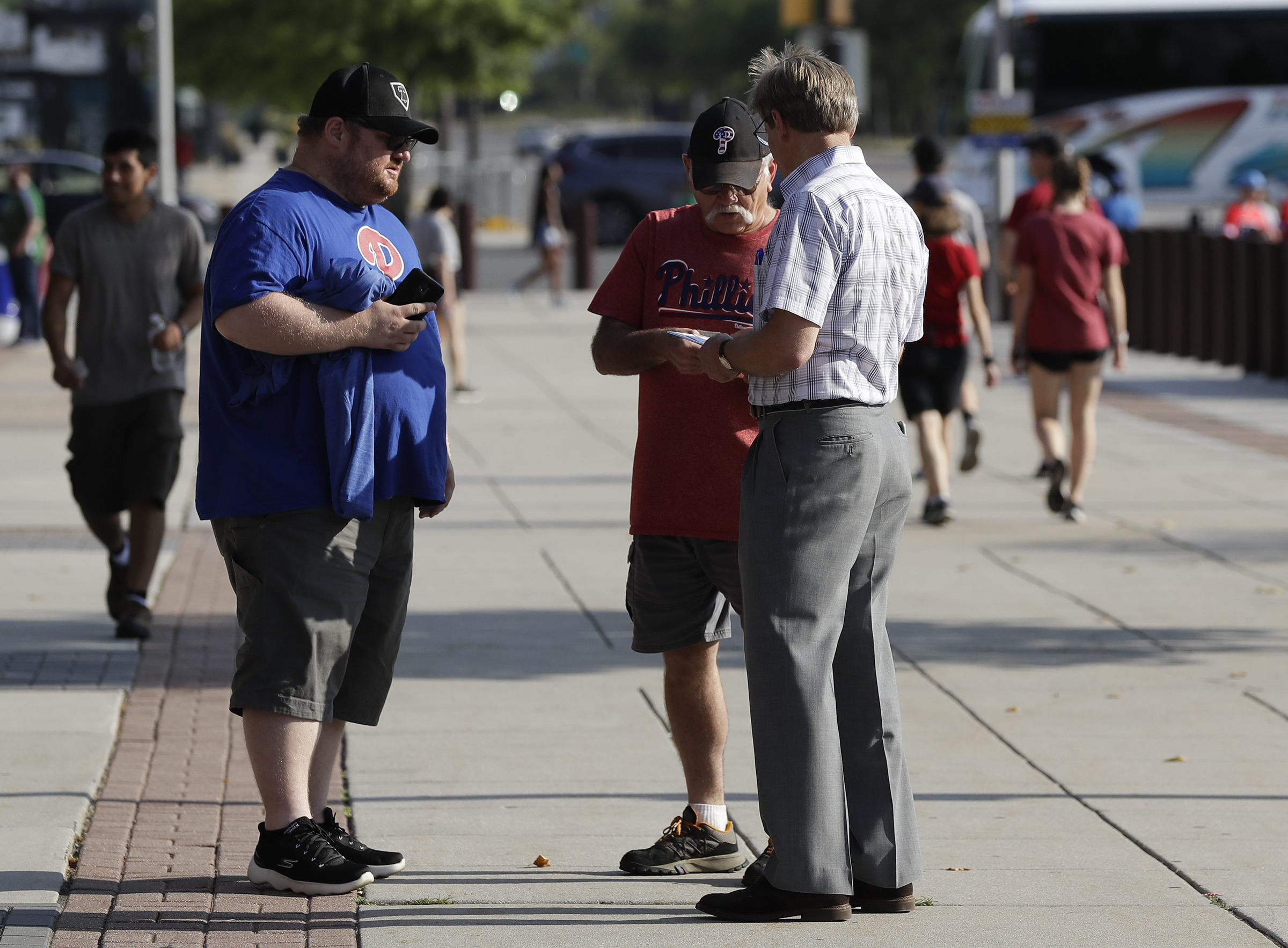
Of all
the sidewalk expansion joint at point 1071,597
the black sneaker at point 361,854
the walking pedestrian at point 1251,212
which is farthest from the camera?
the walking pedestrian at point 1251,212

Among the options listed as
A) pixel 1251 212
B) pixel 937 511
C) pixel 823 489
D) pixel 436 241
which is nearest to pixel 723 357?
pixel 823 489

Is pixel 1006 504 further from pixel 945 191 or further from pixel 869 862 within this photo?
pixel 869 862

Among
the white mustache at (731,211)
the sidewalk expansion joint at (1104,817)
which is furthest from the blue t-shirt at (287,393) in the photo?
the sidewalk expansion joint at (1104,817)

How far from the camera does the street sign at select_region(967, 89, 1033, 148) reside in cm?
1925

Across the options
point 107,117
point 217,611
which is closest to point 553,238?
point 107,117

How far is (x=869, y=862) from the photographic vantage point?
4078mm

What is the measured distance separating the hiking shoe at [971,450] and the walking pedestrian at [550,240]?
13181 mm

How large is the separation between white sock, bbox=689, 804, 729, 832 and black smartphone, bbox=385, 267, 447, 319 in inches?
53.1

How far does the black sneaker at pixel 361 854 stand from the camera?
4.41 meters

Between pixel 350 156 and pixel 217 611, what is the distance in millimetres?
3770

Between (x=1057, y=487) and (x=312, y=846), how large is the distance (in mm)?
6169

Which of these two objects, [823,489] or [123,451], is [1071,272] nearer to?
[123,451]

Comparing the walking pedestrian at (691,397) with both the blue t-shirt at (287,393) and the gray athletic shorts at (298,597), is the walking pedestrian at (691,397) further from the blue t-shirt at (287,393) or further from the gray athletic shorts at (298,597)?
the gray athletic shorts at (298,597)

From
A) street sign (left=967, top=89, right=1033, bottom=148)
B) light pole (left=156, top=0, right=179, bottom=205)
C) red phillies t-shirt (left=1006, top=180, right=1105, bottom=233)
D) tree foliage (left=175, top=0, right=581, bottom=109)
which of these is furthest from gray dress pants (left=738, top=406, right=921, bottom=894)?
tree foliage (left=175, top=0, right=581, bottom=109)
